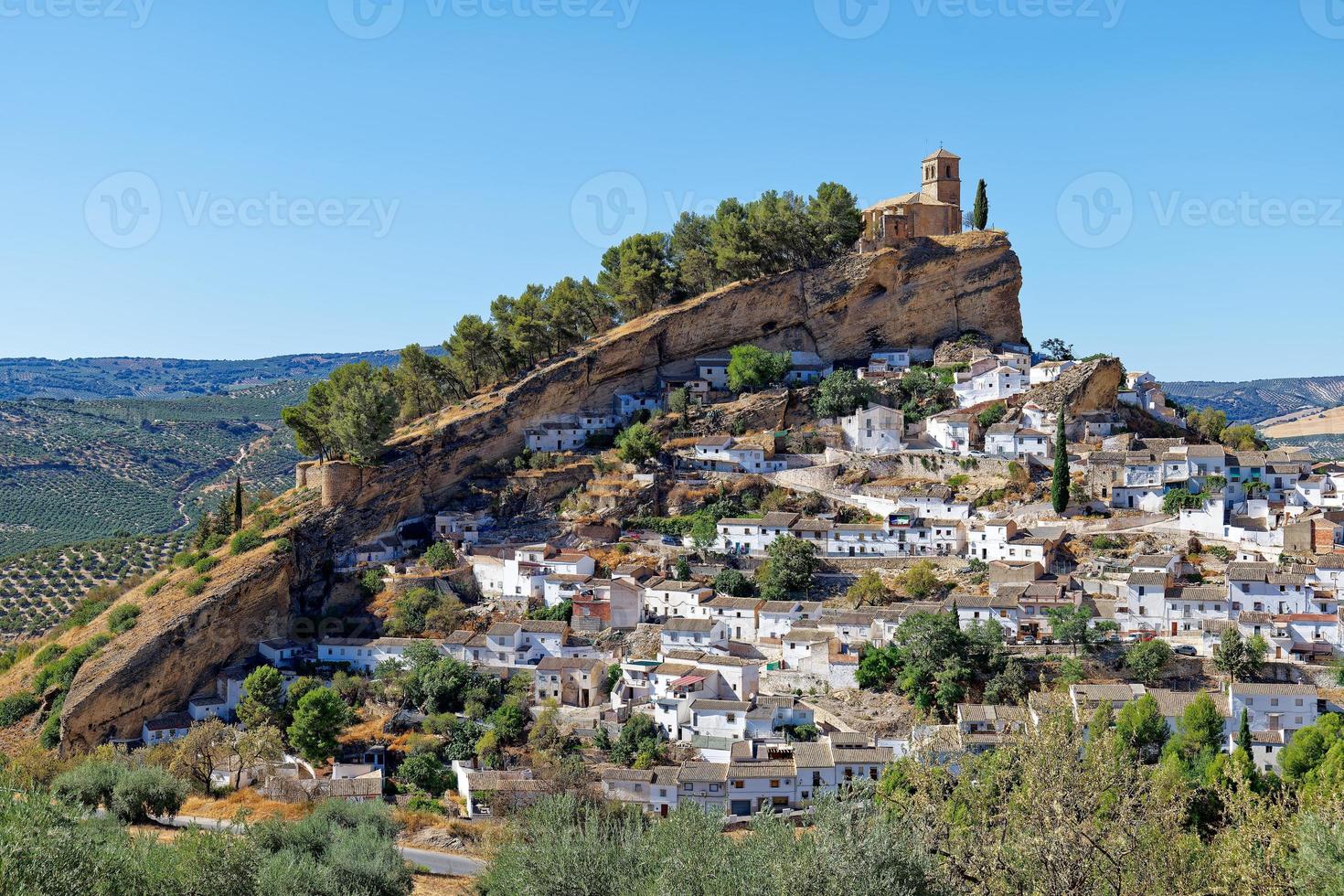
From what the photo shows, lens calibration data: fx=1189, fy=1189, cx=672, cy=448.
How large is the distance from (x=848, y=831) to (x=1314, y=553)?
25705mm

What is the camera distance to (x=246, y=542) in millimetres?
40438

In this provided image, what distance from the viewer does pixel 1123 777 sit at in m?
14.4

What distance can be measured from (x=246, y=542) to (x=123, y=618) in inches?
183

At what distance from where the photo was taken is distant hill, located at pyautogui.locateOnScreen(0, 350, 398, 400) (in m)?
168

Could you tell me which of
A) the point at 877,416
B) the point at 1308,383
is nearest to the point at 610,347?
the point at 877,416

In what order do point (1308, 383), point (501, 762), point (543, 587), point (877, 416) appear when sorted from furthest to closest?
point (1308, 383) → point (877, 416) → point (543, 587) → point (501, 762)

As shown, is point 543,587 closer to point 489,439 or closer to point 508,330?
point 489,439

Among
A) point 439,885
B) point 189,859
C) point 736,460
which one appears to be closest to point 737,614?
point 736,460

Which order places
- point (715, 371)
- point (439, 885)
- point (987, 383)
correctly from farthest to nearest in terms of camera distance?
point (715, 371) < point (987, 383) < point (439, 885)

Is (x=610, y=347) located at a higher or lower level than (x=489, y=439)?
higher

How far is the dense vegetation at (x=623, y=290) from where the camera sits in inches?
2012

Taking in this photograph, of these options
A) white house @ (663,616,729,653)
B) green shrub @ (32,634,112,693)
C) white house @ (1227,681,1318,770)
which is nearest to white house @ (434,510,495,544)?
white house @ (663,616,729,653)

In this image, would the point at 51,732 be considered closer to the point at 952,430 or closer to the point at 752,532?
the point at 752,532

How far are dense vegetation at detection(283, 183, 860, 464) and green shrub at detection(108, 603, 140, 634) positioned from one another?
553 inches
